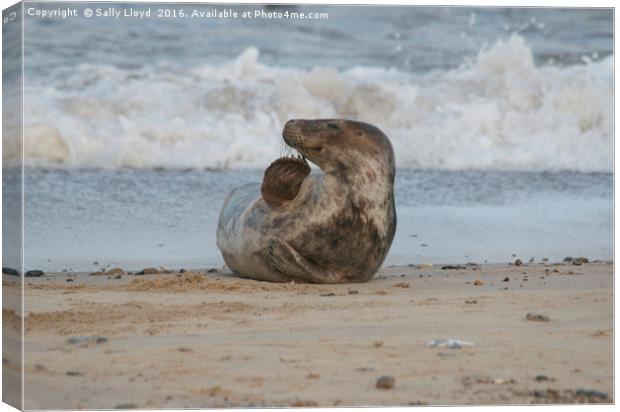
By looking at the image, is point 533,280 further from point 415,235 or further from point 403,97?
point 403,97

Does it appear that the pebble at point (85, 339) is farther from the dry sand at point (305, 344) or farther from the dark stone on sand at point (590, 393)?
the dark stone on sand at point (590, 393)

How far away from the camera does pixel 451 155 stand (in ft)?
44.1

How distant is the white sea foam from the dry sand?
4066 millimetres

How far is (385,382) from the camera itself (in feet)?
21.3

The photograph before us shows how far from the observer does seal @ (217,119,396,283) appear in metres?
9.08

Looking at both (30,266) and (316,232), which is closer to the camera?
(316,232)

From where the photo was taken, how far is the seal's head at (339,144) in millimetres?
9211

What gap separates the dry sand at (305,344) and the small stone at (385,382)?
26 mm

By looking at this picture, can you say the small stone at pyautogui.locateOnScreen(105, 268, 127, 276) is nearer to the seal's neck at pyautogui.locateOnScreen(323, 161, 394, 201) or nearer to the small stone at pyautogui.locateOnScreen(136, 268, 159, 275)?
the small stone at pyautogui.locateOnScreen(136, 268, 159, 275)

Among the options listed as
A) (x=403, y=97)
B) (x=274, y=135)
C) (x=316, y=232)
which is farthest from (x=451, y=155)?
(x=316, y=232)

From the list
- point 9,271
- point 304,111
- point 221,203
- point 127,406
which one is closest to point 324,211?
point 9,271

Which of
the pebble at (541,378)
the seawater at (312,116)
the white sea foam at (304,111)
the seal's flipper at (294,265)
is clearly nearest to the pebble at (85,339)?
the pebble at (541,378)

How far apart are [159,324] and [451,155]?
6.41 m

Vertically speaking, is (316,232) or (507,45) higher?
(507,45)
